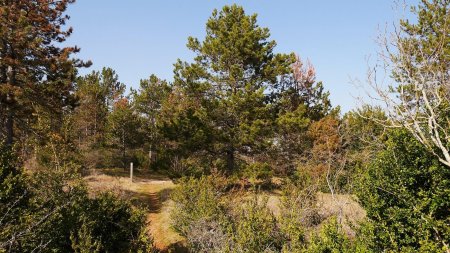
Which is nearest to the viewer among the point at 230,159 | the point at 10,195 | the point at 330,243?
the point at 330,243

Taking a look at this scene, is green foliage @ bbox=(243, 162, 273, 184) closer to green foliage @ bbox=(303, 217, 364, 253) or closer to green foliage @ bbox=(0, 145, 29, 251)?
green foliage @ bbox=(303, 217, 364, 253)

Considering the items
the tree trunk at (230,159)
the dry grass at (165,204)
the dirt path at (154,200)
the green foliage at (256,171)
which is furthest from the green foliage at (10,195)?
the tree trunk at (230,159)

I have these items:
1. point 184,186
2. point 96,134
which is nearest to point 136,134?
point 96,134

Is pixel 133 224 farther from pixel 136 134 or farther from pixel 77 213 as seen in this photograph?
pixel 136 134

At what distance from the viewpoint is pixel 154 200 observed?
24.0m

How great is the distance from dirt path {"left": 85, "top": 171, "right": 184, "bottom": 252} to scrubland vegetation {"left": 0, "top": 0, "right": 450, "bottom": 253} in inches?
5.1

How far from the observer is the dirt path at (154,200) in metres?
17.3

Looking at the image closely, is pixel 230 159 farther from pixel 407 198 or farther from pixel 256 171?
pixel 407 198

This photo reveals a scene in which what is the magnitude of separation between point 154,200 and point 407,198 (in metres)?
17.5

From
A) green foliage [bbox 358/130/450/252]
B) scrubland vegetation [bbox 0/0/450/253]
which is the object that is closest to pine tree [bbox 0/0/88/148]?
scrubland vegetation [bbox 0/0/450/253]

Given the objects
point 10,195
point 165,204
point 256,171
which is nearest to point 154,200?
point 165,204

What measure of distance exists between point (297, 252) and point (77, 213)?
7.66m

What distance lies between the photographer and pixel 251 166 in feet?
69.4

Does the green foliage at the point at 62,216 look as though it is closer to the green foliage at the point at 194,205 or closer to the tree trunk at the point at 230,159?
the green foliage at the point at 194,205
